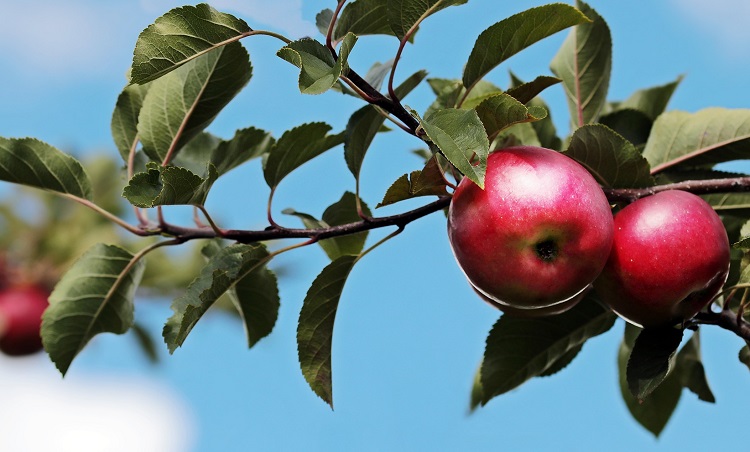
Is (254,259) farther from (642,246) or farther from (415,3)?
(642,246)

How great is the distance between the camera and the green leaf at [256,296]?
138cm

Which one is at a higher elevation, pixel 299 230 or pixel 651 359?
pixel 299 230

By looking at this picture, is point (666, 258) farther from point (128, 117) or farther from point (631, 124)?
point (128, 117)

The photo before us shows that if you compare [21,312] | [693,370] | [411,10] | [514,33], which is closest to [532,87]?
[514,33]

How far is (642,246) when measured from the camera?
1.10 meters

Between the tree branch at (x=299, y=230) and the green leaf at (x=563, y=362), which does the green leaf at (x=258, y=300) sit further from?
the green leaf at (x=563, y=362)

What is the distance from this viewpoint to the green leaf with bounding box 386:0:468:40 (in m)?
1.08

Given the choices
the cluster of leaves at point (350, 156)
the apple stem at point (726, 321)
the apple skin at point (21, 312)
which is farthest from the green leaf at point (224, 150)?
the apple skin at point (21, 312)

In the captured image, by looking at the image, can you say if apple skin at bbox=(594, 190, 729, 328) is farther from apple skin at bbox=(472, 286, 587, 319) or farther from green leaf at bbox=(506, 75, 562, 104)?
green leaf at bbox=(506, 75, 562, 104)

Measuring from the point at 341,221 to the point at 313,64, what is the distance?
1.38ft

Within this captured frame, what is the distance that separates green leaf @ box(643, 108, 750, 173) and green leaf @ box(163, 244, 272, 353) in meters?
0.67

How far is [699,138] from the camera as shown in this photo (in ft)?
4.37

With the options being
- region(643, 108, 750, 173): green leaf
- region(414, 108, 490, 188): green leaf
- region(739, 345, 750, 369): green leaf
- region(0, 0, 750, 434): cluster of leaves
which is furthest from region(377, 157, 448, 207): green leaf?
region(739, 345, 750, 369): green leaf

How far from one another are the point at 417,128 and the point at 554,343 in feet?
1.76
